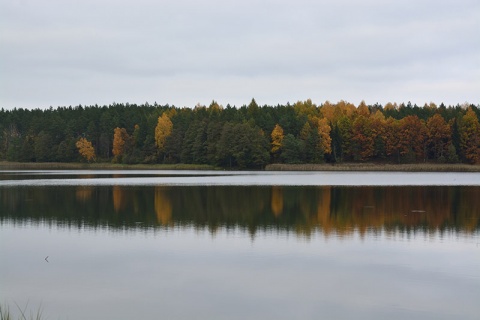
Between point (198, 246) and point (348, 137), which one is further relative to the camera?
point (348, 137)

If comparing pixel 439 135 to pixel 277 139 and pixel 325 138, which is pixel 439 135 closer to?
pixel 325 138

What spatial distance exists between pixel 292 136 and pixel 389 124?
18.8 metres

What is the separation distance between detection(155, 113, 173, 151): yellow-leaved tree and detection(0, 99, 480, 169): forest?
199 millimetres

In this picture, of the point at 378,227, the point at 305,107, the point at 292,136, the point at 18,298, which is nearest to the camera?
the point at 18,298

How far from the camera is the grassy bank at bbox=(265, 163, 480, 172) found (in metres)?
94.7

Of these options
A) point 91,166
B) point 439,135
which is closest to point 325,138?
point 439,135

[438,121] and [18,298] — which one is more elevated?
[438,121]

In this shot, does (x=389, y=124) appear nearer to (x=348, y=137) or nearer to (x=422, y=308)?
(x=348, y=137)

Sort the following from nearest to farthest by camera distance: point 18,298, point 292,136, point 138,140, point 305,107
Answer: point 18,298 < point 292,136 < point 138,140 < point 305,107

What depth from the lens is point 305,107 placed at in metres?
133

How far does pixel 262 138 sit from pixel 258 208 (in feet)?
233

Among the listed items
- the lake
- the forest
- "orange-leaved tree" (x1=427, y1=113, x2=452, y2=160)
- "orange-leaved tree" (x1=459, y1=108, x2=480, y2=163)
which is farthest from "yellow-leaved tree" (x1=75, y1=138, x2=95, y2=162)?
the lake

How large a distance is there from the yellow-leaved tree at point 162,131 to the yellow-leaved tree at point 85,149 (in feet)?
49.5

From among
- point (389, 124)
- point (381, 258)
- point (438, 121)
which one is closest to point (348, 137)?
point (389, 124)
